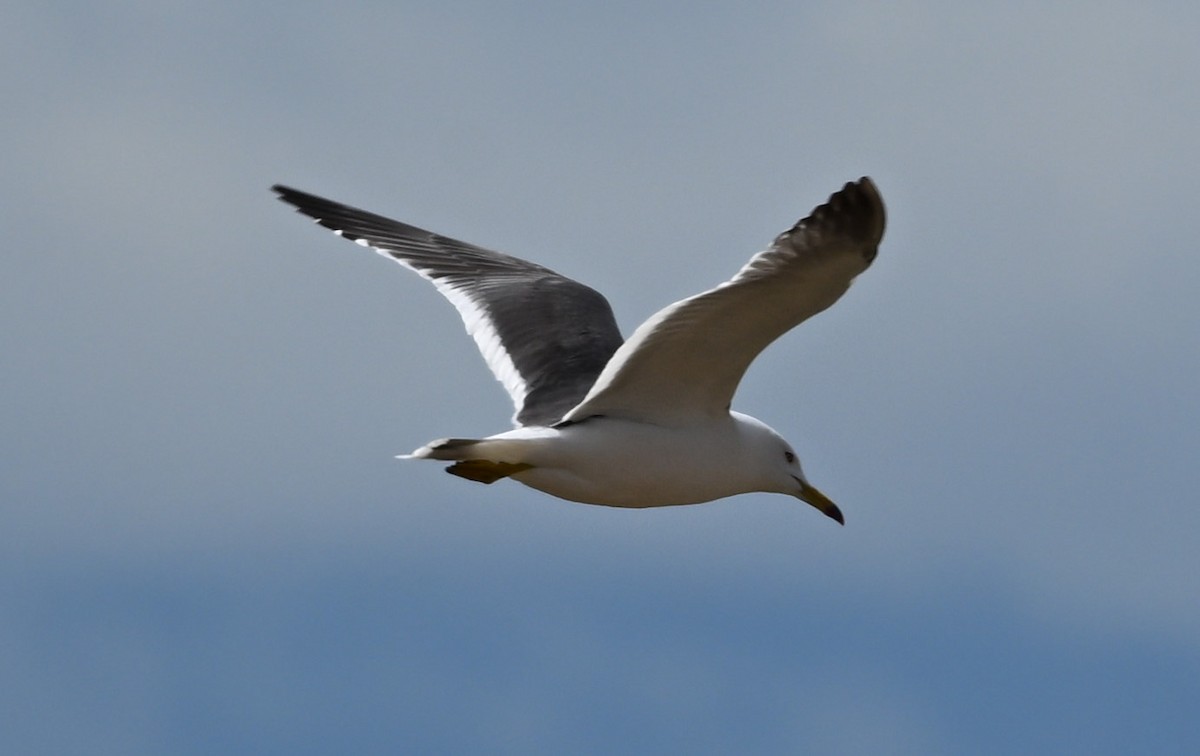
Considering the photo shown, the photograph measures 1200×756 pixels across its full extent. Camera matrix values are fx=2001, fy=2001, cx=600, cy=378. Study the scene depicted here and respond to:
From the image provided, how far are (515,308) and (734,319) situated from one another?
3003mm

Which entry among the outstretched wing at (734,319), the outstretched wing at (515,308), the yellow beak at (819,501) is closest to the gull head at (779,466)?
the yellow beak at (819,501)

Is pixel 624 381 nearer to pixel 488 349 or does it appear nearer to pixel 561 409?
pixel 561 409

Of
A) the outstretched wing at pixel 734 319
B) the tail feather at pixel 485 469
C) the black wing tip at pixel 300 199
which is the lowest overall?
the tail feather at pixel 485 469

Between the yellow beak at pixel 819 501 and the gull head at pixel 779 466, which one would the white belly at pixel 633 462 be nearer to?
the gull head at pixel 779 466

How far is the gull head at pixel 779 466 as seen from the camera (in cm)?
902

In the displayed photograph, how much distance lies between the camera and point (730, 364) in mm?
8336

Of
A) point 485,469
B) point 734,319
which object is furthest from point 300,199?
point 734,319

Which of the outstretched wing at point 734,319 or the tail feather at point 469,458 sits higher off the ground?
the outstretched wing at point 734,319

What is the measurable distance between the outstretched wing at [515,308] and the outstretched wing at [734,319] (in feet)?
2.25

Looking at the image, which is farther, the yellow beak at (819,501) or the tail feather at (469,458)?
the yellow beak at (819,501)

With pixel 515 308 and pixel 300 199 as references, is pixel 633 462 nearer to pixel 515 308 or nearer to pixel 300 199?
pixel 515 308

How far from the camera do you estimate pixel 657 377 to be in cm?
846

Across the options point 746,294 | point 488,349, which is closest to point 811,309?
point 746,294

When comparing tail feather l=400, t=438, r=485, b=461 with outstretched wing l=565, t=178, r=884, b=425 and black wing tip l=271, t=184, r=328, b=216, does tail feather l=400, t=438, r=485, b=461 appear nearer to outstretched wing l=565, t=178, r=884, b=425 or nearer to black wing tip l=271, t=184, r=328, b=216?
outstretched wing l=565, t=178, r=884, b=425
